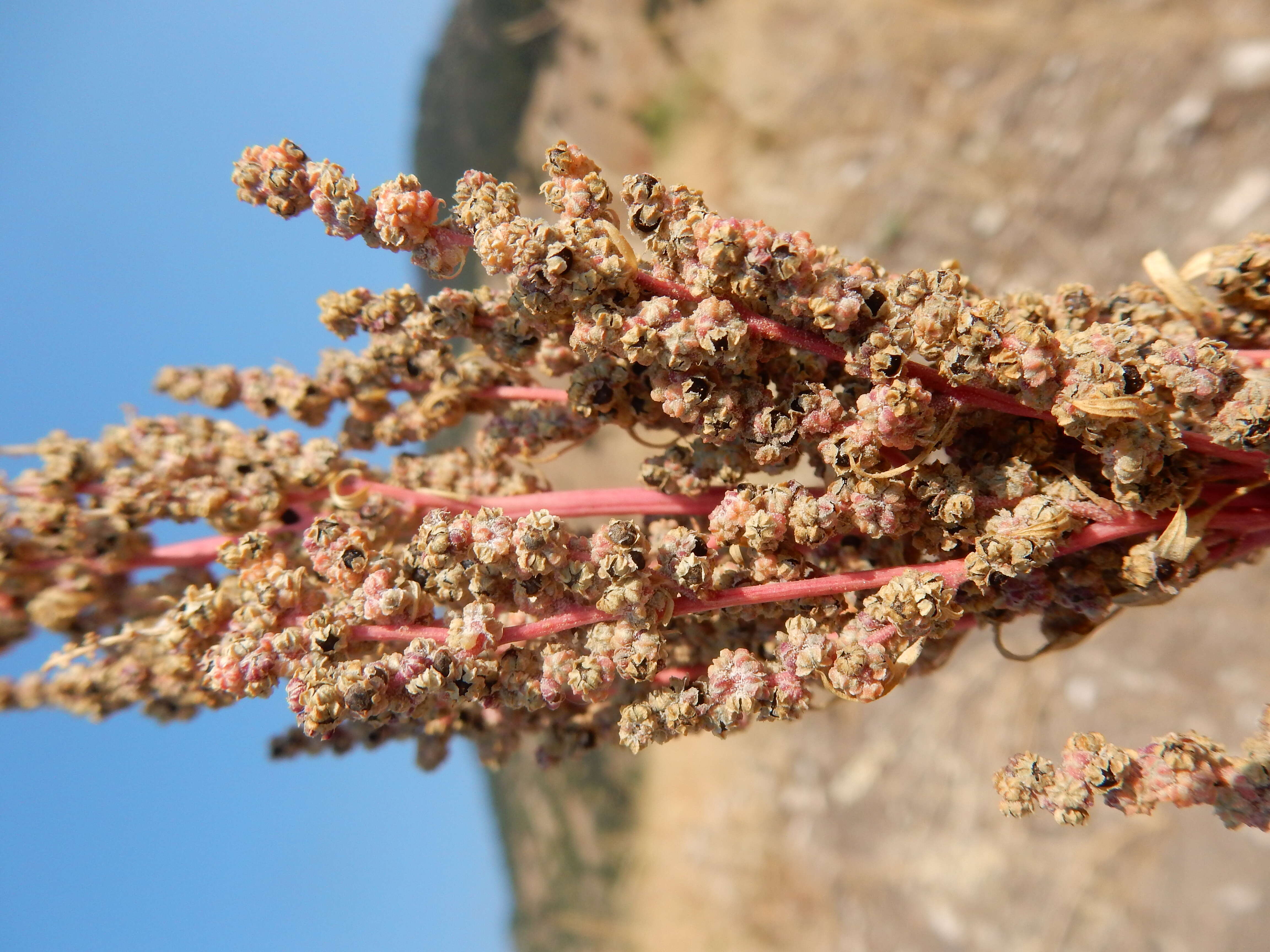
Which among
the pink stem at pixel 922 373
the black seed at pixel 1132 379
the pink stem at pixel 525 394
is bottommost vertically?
the black seed at pixel 1132 379

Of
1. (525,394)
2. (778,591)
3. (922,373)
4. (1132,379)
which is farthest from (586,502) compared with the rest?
(1132,379)

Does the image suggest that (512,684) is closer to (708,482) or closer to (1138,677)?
(708,482)

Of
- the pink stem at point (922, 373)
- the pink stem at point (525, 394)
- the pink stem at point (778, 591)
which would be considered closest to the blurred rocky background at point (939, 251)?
the pink stem at point (778, 591)

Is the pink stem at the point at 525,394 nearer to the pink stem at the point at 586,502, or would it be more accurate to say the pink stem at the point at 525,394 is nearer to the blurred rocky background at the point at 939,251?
the pink stem at the point at 586,502

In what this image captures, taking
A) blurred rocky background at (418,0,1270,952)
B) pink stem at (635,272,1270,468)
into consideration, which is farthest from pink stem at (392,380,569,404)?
blurred rocky background at (418,0,1270,952)

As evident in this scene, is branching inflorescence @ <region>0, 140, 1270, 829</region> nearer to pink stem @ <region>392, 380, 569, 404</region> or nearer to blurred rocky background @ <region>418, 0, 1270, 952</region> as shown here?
pink stem @ <region>392, 380, 569, 404</region>

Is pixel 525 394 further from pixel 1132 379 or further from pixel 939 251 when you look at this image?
pixel 939 251
